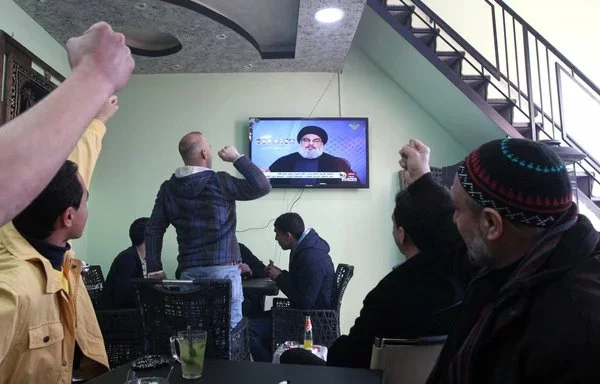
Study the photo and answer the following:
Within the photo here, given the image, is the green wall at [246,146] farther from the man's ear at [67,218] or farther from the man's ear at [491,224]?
A: the man's ear at [491,224]

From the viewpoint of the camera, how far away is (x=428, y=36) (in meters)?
4.21

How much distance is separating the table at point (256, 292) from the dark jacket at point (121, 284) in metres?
0.77

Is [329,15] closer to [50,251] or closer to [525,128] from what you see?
[525,128]

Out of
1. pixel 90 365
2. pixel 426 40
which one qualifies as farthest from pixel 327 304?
pixel 426 40

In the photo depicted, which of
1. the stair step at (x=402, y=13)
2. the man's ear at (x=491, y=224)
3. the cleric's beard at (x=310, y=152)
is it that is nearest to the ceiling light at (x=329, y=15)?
the stair step at (x=402, y=13)

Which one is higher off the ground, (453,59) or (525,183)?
(453,59)

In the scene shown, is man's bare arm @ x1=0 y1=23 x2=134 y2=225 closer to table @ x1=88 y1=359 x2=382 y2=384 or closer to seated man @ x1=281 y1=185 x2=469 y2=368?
table @ x1=88 y1=359 x2=382 y2=384

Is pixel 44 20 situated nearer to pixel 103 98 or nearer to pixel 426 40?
pixel 426 40

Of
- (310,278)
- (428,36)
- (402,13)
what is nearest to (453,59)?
(428,36)

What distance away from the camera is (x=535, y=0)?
533cm

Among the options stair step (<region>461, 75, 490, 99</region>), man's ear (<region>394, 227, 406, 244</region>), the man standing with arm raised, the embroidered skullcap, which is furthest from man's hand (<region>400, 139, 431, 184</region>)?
stair step (<region>461, 75, 490, 99</region>)

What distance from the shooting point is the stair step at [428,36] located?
13.7 ft

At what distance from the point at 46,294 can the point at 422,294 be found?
1089 millimetres

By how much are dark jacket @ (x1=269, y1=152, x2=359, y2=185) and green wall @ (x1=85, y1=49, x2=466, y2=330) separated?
0.15 m
